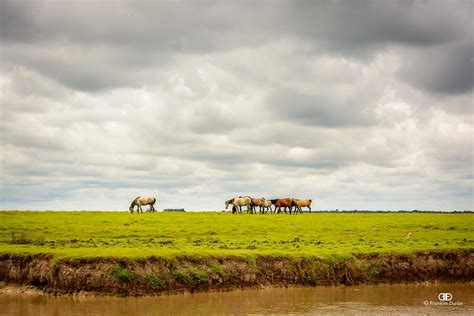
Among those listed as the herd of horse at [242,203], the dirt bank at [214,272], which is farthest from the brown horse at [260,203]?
the dirt bank at [214,272]

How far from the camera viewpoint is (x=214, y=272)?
29.3 m

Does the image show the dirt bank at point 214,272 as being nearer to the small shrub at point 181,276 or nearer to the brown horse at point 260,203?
the small shrub at point 181,276

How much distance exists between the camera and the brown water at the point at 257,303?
947 inches

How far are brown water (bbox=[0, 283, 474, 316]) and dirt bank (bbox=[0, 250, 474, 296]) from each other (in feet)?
2.29

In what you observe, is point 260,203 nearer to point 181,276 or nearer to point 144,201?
point 144,201

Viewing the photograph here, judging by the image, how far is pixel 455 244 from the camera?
37906 millimetres

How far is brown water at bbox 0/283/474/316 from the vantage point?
24047 millimetres

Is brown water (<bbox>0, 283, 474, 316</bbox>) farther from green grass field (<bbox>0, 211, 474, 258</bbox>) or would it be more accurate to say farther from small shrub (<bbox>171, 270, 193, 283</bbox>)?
green grass field (<bbox>0, 211, 474, 258</bbox>)

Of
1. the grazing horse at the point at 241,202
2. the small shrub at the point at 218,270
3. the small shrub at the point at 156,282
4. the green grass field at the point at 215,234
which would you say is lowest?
the small shrub at the point at 156,282
